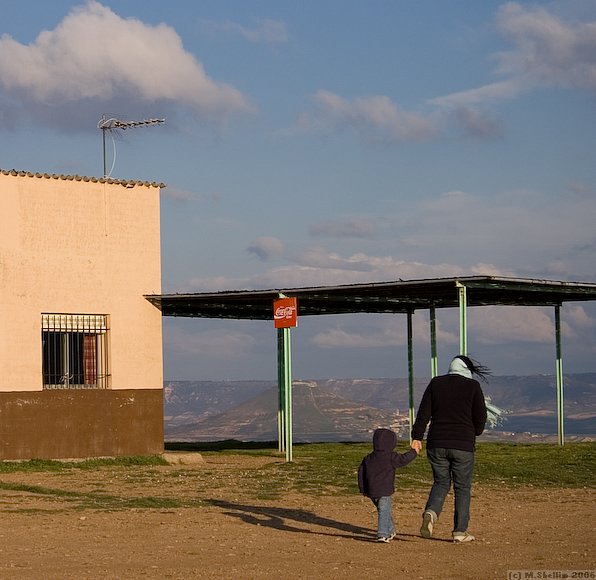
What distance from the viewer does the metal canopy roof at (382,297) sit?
2434 cm

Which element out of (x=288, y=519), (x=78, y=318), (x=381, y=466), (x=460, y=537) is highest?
(x=78, y=318)

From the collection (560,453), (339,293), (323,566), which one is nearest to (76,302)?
(339,293)

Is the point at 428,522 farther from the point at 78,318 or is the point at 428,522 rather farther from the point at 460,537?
the point at 78,318

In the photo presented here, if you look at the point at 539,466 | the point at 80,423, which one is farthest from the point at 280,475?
the point at 80,423

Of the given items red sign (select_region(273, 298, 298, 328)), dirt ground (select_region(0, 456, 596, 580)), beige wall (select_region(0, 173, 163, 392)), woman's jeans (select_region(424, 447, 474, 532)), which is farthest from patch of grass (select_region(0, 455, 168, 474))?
woman's jeans (select_region(424, 447, 474, 532))

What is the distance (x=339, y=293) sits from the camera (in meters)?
25.9

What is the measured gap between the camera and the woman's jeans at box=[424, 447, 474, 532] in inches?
496

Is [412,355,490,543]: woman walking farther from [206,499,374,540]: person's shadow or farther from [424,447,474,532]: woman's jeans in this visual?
[206,499,374,540]: person's shadow

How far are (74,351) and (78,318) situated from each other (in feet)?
2.26

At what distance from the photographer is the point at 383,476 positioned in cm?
1295

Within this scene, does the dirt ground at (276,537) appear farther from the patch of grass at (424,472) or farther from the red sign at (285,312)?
the red sign at (285,312)

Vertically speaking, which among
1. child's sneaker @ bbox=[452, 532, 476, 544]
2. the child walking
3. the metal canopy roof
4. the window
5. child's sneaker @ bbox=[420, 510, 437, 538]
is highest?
the metal canopy roof

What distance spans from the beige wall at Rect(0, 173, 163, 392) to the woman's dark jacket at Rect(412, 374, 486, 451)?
13.8 meters

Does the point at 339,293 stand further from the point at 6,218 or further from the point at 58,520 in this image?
the point at 58,520
